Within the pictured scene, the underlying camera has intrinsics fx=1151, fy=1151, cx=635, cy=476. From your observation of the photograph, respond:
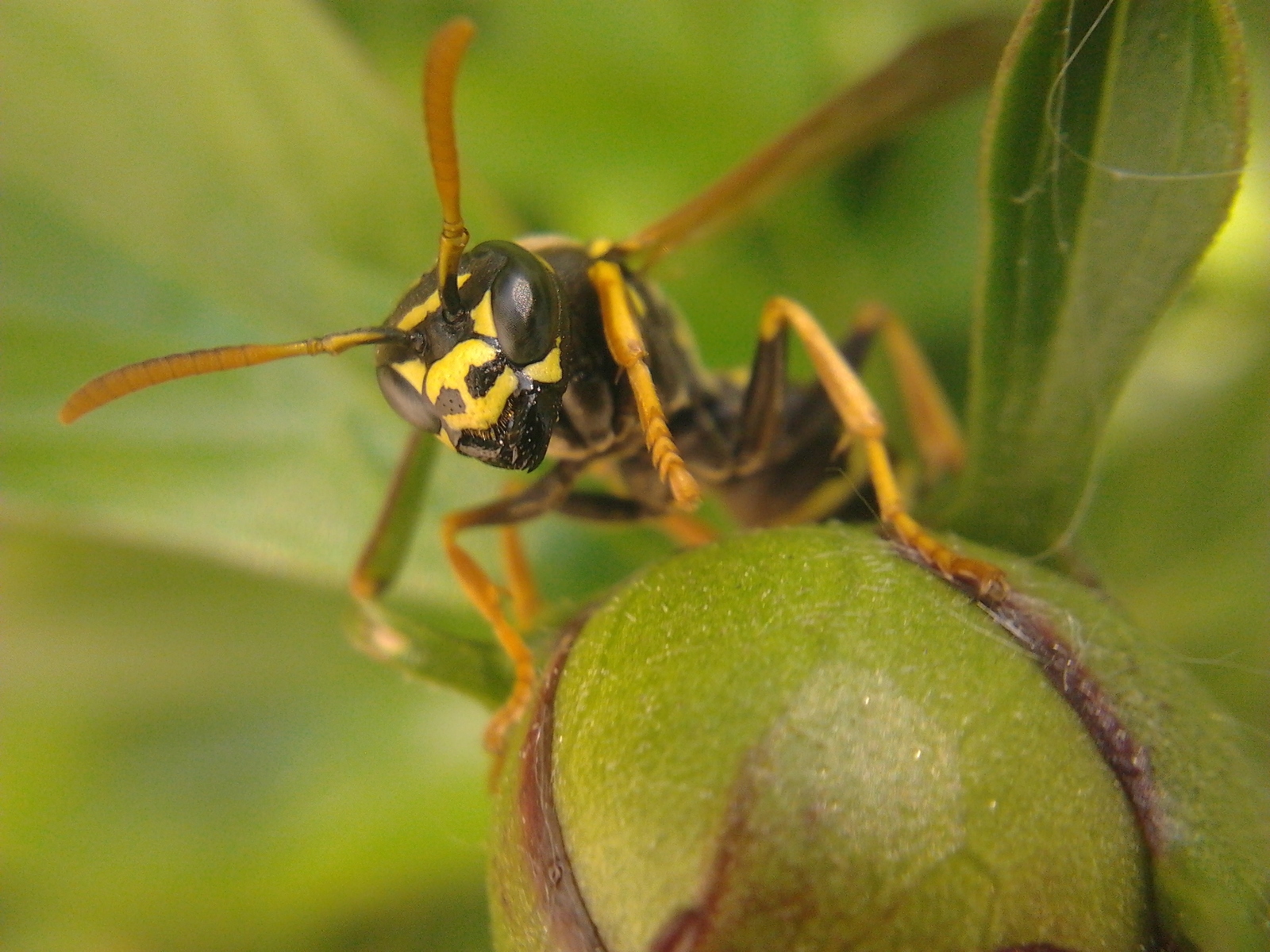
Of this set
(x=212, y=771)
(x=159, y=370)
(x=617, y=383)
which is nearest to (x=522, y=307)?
(x=617, y=383)

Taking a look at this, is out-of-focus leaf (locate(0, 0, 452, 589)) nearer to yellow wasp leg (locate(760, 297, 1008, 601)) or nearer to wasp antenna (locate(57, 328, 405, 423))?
wasp antenna (locate(57, 328, 405, 423))

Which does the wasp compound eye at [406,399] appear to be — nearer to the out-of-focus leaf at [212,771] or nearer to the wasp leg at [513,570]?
the wasp leg at [513,570]

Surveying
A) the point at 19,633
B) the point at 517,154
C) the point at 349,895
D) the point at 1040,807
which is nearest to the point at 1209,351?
the point at 517,154

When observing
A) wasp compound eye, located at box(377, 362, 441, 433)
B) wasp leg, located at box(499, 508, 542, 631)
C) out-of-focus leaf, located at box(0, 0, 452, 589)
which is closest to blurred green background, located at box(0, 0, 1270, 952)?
out-of-focus leaf, located at box(0, 0, 452, 589)

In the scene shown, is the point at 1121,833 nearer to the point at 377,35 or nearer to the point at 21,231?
the point at 21,231

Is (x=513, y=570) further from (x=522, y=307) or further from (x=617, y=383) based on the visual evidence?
(x=522, y=307)

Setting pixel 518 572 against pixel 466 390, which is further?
pixel 518 572

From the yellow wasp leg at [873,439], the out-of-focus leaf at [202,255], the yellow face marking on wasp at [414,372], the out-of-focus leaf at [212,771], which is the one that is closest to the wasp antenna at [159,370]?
the yellow face marking on wasp at [414,372]
